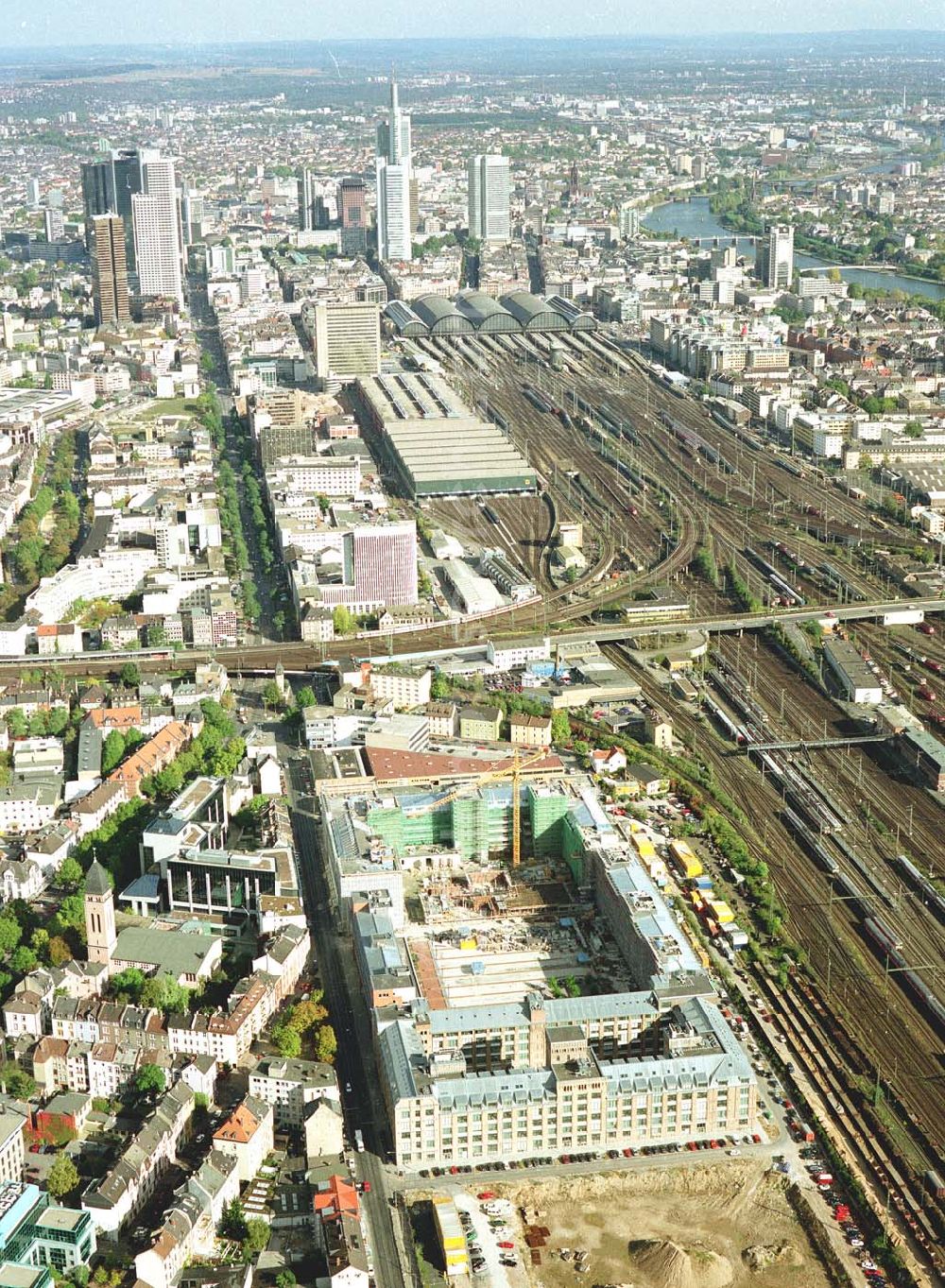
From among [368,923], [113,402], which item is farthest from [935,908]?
[113,402]

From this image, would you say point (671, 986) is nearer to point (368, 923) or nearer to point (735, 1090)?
point (735, 1090)

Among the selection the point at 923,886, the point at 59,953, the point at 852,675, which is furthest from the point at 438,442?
the point at 59,953

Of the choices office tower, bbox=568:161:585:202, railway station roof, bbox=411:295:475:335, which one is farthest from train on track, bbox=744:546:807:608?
office tower, bbox=568:161:585:202

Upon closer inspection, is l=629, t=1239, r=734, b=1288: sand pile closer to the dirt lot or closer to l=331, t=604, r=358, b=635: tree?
the dirt lot

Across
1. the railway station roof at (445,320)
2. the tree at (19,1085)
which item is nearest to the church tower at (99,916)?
the tree at (19,1085)

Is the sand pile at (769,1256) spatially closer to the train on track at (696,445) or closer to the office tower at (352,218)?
the train on track at (696,445)

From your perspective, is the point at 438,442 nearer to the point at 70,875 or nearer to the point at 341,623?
the point at 341,623
